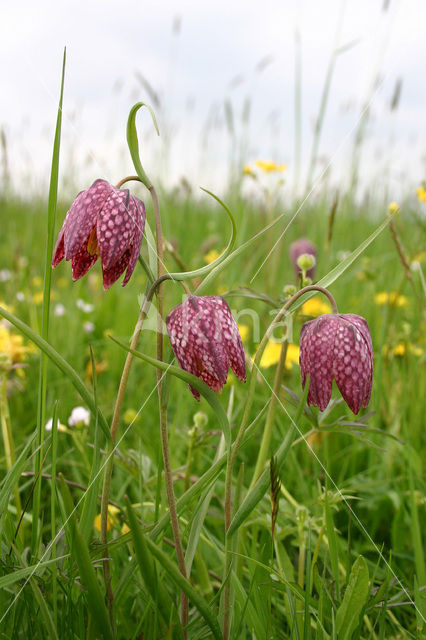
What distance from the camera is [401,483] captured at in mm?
1342

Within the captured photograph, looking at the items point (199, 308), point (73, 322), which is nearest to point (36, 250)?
point (73, 322)

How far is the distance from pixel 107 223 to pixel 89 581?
15.8 inches

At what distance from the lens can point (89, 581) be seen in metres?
0.61

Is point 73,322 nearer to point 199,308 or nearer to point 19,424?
point 19,424


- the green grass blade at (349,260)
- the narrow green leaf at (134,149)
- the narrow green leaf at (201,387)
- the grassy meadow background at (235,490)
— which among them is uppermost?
the narrow green leaf at (134,149)

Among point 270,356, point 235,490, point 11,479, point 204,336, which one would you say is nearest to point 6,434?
point 11,479

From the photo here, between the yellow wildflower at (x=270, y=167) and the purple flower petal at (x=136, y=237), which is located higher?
the yellow wildflower at (x=270, y=167)

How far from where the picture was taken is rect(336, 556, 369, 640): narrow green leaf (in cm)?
70

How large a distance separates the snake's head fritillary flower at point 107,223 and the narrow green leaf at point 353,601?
45 centimetres

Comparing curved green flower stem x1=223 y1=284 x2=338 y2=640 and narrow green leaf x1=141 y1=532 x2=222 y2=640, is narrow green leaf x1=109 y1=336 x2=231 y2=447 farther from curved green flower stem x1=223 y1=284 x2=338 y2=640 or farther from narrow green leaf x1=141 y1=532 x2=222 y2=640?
narrow green leaf x1=141 y1=532 x2=222 y2=640

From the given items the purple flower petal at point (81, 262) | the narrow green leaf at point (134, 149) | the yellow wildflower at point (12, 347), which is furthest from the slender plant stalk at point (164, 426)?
the yellow wildflower at point (12, 347)

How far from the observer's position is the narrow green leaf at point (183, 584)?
0.60 m

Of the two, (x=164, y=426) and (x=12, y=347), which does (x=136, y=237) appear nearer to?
(x=164, y=426)

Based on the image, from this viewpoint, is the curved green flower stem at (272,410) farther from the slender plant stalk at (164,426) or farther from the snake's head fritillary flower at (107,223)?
the snake's head fritillary flower at (107,223)
